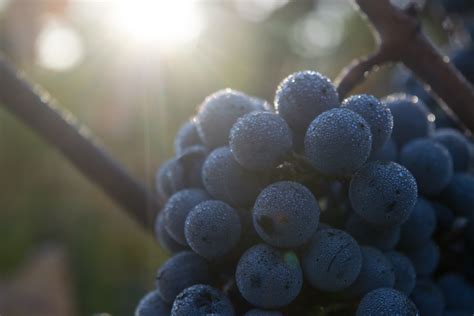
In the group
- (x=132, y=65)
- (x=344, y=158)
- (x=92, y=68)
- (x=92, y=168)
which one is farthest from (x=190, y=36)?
(x=344, y=158)

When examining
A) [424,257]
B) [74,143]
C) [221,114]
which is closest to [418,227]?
[424,257]

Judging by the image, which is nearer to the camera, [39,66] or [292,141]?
[292,141]

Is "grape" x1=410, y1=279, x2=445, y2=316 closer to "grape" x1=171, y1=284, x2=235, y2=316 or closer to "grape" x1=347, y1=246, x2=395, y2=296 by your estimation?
"grape" x1=347, y1=246, x2=395, y2=296

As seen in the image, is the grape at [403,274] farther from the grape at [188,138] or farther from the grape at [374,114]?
the grape at [188,138]

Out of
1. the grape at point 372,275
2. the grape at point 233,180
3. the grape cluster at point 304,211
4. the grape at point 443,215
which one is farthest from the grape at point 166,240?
the grape at point 443,215

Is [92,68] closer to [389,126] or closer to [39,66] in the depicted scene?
[39,66]
